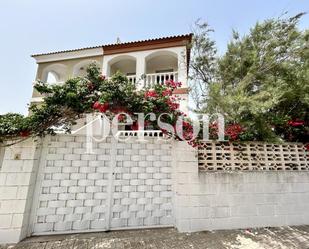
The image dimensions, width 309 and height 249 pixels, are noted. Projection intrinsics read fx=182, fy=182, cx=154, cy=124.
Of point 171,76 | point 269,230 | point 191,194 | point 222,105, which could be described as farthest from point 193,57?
point 269,230

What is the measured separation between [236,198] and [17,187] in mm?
5322

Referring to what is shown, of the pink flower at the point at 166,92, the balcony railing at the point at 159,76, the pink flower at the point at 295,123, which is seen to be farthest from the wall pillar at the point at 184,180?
the balcony railing at the point at 159,76

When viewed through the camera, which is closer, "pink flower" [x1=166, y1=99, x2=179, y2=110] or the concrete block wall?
the concrete block wall

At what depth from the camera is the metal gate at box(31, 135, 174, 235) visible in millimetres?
4488

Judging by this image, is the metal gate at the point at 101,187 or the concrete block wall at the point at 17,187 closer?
the concrete block wall at the point at 17,187

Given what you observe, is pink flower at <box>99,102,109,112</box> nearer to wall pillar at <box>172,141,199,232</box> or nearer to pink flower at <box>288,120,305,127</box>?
wall pillar at <box>172,141,199,232</box>

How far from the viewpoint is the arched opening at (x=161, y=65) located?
9.99 meters

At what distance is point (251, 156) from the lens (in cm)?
513

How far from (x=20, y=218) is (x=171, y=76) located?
8708mm

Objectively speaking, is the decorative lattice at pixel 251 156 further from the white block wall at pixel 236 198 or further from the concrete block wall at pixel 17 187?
the concrete block wall at pixel 17 187

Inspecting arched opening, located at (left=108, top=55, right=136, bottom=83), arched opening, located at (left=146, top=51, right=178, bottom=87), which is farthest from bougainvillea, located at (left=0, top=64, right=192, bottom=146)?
arched opening, located at (left=108, top=55, right=136, bottom=83)

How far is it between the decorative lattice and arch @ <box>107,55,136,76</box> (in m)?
8.23

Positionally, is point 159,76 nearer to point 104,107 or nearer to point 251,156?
point 104,107

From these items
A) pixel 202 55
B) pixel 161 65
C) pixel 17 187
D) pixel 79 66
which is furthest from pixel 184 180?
pixel 79 66
